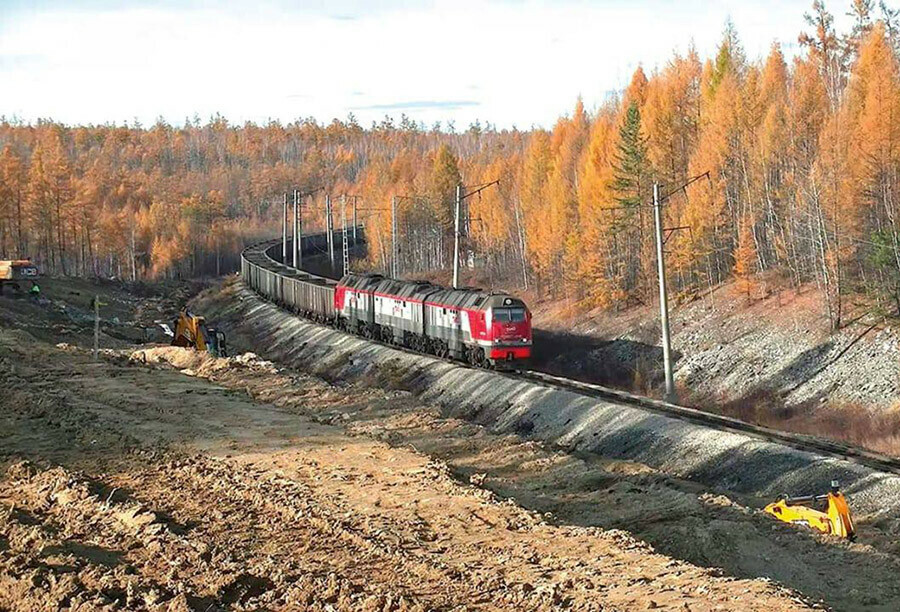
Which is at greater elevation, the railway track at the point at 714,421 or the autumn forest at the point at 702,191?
the autumn forest at the point at 702,191

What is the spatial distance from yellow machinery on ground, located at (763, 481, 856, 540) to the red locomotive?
1919 centimetres

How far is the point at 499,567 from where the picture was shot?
14.2m

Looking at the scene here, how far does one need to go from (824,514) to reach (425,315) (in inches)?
1073

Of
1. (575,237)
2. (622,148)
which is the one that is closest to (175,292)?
(575,237)

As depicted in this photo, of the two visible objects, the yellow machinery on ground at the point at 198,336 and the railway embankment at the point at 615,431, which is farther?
the yellow machinery on ground at the point at 198,336

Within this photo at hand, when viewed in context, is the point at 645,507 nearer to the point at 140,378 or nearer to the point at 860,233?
the point at 140,378

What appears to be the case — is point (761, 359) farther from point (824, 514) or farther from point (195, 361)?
point (824, 514)

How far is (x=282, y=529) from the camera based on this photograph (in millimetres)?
16609

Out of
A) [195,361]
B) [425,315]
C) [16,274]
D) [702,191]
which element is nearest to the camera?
[195,361]

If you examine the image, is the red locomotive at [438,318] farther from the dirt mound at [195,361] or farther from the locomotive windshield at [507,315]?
the dirt mound at [195,361]

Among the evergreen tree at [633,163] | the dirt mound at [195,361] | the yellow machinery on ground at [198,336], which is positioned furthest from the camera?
the evergreen tree at [633,163]

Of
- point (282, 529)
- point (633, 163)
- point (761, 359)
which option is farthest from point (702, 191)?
point (282, 529)

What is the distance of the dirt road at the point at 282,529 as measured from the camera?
13.1 metres

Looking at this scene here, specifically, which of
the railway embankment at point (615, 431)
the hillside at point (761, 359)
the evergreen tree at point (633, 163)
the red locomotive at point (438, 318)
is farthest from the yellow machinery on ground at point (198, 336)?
the evergreen tree at point (633, 163)
